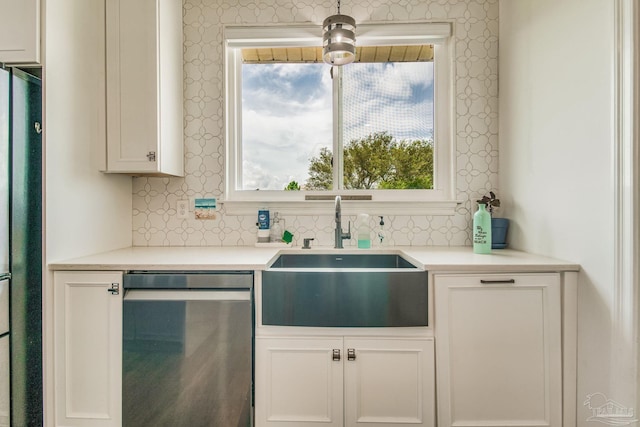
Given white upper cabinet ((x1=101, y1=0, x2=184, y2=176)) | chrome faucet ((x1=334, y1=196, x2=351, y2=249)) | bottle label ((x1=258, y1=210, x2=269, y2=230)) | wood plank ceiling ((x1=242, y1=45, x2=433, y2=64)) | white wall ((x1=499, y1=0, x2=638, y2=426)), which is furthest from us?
wood plank ceiling ((x1=242, y1=45, x2=433, y2=64))

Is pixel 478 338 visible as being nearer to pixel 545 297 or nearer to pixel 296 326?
pixel 545 297

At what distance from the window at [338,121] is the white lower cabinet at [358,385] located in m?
1.03

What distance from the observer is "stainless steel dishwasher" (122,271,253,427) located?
1.57 m

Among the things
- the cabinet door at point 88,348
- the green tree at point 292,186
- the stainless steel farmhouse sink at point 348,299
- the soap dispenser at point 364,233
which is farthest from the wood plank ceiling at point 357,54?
the cabinet door at point 88,348

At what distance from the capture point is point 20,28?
155cm

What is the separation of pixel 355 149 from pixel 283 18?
0.95 m

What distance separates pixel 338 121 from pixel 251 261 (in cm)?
117

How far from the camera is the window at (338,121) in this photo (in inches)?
91.6

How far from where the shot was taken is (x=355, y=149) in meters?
2.38

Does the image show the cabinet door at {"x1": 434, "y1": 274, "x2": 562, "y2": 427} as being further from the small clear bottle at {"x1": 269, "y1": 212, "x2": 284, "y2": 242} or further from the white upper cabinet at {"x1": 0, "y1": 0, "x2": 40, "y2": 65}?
the white upper cabinet at {"x1": 0, "y1": 0, "x2": 40, "y2": 65}

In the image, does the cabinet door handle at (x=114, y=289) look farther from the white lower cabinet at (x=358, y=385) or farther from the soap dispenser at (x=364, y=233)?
the soap dispenser at (x=364, y=233)

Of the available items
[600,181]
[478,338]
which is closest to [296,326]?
[478,338]

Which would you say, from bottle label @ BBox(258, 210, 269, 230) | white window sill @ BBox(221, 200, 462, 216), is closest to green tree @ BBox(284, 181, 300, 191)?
white window sill @ BBox(221, 200, 462, 216)

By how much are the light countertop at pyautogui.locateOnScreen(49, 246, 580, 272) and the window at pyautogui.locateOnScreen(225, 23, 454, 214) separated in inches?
20.1
